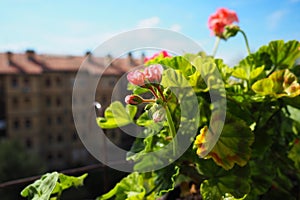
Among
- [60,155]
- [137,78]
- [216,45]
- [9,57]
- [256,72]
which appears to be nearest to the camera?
[137,78]

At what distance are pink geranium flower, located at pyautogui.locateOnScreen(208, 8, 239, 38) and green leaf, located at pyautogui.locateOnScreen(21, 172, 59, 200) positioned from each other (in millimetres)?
376

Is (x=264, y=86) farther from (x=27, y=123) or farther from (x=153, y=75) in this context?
(x=27, y=123)

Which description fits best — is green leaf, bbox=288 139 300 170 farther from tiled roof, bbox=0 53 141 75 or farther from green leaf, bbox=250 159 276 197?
tiled roof, bbox=0 53 141 75

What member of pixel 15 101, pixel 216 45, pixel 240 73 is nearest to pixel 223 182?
pixel 240 73

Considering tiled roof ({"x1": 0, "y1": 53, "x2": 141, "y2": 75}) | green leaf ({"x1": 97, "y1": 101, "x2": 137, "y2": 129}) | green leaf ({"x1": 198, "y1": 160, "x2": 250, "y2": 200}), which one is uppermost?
tiled roof ({"x1": 0, "y1": 53, "x2": 141, "y2": 75})

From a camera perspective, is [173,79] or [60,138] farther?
[60,138]

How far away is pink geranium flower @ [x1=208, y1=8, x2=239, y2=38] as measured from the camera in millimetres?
595

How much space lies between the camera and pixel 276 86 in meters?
0.39

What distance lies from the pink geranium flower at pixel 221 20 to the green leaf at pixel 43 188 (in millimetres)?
376

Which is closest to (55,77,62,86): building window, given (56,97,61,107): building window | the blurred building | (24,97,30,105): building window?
the blurred building

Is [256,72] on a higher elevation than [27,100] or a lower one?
lower

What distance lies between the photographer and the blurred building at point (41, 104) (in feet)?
35.2

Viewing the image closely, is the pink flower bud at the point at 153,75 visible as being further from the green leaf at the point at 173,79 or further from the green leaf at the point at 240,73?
the green leaf at the point at 240,73

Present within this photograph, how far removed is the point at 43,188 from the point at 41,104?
11564mm
